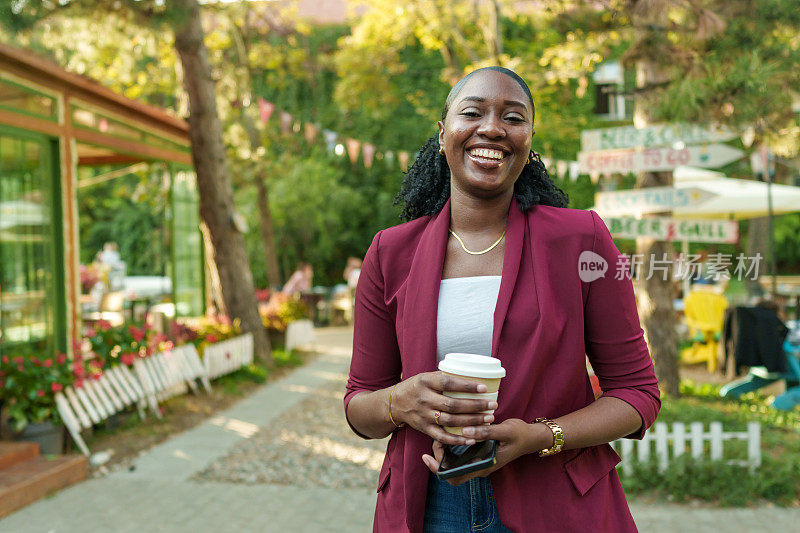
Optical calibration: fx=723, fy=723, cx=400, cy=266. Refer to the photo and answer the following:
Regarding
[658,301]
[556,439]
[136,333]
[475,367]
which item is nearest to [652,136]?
[658,301]

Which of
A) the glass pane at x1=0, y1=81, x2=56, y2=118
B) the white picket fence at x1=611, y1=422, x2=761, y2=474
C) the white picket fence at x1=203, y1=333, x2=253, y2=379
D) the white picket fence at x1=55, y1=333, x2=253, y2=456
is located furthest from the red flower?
the white picket fence at x1=611, y1=422, x2=761, y2=474

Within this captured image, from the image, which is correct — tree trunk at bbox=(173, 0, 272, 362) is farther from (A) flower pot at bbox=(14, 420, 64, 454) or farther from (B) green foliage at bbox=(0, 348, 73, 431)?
(A) flower pot at bbox=(14, 420, 64, 454)

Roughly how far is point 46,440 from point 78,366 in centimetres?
69

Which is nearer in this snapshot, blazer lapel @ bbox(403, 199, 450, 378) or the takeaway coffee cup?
the takeaway coffee cup

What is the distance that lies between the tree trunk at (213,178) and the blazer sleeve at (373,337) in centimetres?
864

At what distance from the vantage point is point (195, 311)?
12398 mm

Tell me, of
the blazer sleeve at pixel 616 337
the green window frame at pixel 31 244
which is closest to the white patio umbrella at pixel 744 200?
the green window frame at pixel 31 244

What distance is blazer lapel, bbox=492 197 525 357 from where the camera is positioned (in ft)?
4.90

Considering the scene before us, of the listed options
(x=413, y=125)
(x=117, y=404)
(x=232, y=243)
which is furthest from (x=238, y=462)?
(x=413, y=125)

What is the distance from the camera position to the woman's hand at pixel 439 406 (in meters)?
1.38

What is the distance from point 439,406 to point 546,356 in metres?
0.25

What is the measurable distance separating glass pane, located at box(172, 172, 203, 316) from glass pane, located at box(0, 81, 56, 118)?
3.75 meters

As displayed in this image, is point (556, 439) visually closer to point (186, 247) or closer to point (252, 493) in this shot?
point (252, 493)

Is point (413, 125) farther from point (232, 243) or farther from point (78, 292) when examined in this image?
point (78, 292)
